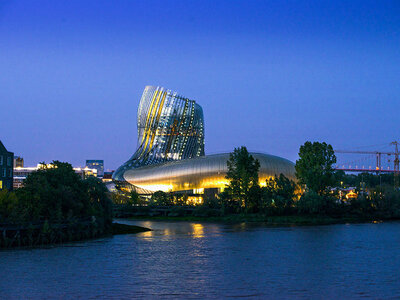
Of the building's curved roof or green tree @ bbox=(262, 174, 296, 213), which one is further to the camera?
the building's curved roof

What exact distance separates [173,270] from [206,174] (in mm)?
79435

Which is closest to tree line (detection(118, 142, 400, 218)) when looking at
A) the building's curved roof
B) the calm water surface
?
the building's curved roof

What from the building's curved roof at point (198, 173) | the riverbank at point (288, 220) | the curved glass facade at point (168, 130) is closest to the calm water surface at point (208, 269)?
the riverbank at point (288, 220)

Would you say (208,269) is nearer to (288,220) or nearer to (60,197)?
(60,197)

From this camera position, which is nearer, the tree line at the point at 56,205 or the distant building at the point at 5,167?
the tree line at the point at 56,205

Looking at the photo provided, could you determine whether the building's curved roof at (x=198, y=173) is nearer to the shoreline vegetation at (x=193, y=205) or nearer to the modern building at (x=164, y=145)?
the modern building at (x=164, y=145)

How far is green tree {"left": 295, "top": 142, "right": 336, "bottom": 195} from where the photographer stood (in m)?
81.0

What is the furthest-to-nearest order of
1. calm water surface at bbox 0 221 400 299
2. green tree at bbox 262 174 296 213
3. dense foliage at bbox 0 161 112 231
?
green tree at bbox 262 174 296 213
dense foliage at bbox 0 161 112 231
calm water surface at bbox 0 221 400 299

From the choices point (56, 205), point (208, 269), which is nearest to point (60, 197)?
point (56, 205)

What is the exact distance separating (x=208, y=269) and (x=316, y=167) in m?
49.3

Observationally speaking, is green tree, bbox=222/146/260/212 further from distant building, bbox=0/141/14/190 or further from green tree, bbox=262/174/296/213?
distant building, bbox=0/141/14/190

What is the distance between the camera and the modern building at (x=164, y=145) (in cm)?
12062

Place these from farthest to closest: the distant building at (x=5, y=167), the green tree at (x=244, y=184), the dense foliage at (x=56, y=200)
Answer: the green tree at (x=244, y=184)
the distant building at (x=5, y=167)
the dense foliage at (x=56, y=200)

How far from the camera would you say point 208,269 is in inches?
1366
